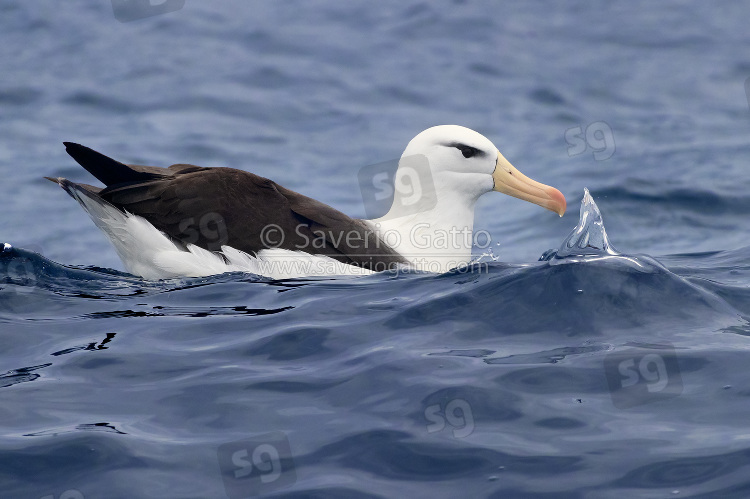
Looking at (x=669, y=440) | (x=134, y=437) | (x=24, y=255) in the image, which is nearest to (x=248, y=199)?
(x=24, y=255)

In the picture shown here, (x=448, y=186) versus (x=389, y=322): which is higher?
(x=448, y=186)

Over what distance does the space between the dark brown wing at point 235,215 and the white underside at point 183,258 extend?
53 mm

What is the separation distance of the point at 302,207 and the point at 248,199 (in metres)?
0.40

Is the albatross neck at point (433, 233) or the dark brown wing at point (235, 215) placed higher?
the dark brown wing at point (235, 215)

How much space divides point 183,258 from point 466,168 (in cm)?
233

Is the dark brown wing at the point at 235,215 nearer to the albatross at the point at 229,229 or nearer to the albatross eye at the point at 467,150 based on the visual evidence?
the albatross at the point at 229,229

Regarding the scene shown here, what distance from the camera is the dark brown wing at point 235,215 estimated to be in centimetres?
660

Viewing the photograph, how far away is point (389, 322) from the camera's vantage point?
17.5 feet

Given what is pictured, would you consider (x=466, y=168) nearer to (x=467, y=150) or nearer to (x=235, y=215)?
(x=467, y=150)

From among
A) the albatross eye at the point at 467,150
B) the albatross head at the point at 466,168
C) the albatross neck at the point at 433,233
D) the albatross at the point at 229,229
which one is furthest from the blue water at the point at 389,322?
the albatross eye at the point at 467,150

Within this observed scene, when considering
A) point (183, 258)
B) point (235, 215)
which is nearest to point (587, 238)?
point (235, 215)

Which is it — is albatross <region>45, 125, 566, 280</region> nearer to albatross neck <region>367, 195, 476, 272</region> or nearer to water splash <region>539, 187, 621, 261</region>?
albatross neck <region>367, 195, 476, 272</region>

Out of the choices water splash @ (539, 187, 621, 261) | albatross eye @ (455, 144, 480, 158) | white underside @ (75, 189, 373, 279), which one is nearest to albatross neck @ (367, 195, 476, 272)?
albatross eye @ (455, 144, 480, 158)

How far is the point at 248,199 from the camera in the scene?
6711 millimetres
